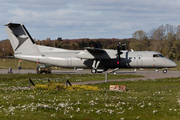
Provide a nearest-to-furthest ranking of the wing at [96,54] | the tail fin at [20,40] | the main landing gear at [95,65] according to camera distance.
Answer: the wing at [96,54]
the main landing gear at [95,65]
the tail fin at [20,40]

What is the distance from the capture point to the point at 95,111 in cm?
1230

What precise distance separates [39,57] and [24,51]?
3.38 meters

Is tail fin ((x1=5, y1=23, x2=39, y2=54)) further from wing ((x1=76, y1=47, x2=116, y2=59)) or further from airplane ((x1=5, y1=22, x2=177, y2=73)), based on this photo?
wing ((x1=76, y1=47, x2=116, y2=59))

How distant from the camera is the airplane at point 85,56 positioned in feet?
139

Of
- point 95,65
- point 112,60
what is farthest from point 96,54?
point 112,60

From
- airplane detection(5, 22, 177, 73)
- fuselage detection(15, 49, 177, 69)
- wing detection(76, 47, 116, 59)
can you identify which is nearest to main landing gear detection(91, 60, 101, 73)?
airplane detection(5, 22, 177, 73)

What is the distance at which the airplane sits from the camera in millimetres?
42469

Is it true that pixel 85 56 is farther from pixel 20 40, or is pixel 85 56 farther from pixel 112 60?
pixel 20 40

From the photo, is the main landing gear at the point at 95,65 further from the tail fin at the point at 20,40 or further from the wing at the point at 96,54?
the tail fin at the point at 20,40

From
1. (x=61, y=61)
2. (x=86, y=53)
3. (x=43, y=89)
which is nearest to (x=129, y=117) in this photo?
(x=43, y=89)

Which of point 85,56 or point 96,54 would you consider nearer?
point 96,54

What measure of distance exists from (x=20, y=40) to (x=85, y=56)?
13784 millimetres

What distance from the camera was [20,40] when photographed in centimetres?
4631

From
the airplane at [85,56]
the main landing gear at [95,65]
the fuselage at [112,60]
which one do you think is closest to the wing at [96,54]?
the airplane at [85,56]
